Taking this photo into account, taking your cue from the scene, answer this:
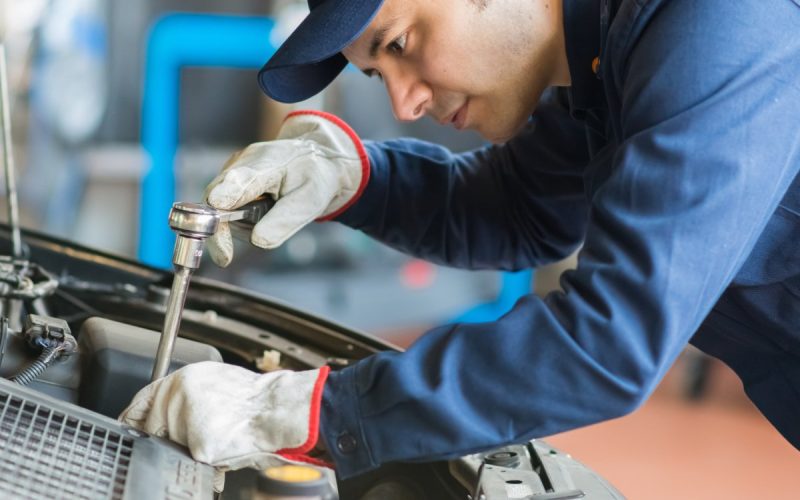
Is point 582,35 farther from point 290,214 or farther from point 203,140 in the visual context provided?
point 203,140

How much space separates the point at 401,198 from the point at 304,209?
0.25 metres

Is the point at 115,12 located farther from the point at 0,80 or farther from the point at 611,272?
the point at 611,272

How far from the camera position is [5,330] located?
1149 millimetres

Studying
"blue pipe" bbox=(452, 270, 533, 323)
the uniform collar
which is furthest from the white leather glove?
"blue pipe" bbox=(452, 270, 533, 323)

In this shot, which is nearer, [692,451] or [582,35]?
[582,35]

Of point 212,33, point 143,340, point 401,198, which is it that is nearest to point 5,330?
point 143,340

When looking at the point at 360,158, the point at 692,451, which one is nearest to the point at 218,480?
the point at 360,158

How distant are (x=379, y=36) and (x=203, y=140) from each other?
350 centimetres

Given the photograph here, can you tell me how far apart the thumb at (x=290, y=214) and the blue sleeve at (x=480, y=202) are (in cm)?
16

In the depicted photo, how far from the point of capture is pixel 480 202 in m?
1.60

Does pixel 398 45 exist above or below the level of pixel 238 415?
above

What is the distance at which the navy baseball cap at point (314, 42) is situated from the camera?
3.61ft

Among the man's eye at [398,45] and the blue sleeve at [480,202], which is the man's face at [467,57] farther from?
the blue sleeve at [480,202]

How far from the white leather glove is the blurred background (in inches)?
96.6
